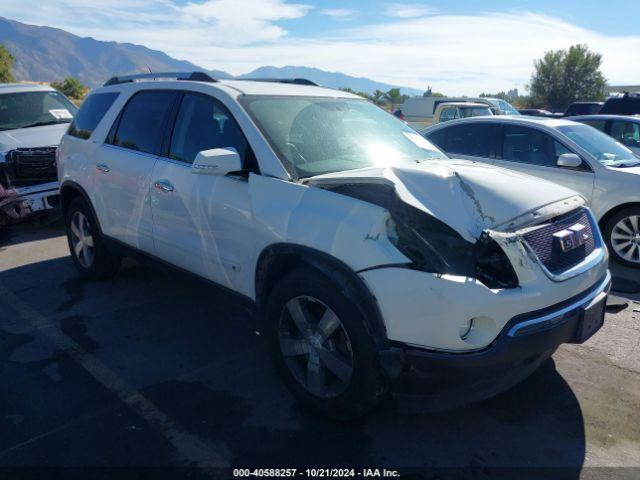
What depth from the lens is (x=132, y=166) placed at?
4.32 m

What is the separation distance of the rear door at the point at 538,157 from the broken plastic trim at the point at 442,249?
170 inches

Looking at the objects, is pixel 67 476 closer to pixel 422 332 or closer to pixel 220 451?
A: pixel 220 451

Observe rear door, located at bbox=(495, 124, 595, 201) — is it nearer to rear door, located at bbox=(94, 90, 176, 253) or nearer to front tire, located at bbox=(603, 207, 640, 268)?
front tire, located at bbox=(603, 207, 640, 268)

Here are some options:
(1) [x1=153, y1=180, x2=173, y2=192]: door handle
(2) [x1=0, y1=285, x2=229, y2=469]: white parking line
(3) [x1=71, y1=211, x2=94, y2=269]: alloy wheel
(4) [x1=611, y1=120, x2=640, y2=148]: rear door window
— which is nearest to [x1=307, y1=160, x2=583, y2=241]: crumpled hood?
(1) [x1=153, y1=180, x2=173, y2=192]: door handle

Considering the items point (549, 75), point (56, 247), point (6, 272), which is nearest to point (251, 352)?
point (6, 272)

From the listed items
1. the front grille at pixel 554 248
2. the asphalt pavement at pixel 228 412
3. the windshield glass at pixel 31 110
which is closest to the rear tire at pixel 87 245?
the asphalt pavement at pixel 228 412

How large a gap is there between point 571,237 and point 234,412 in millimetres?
2183

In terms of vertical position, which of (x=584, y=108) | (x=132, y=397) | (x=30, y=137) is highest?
(x=584, y=108)

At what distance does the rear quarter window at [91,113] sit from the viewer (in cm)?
500

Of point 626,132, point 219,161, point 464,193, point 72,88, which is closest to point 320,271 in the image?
point 464,193

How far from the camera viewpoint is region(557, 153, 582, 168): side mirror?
6.00m

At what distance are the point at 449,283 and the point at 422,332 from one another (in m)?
0.27

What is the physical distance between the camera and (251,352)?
393 centimetres

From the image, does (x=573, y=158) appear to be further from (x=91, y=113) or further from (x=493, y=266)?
(x=91, y=113)
